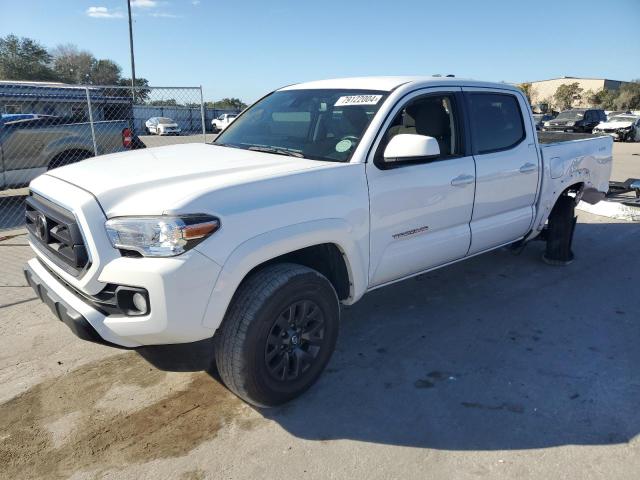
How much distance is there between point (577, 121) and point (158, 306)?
29.0 m

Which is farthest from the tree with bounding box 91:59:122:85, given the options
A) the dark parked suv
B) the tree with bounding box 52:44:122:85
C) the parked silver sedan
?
the dark parked suv

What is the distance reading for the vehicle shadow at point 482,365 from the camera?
9.09 feet

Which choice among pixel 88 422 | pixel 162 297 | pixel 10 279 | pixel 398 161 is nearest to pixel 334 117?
pixel 398 161

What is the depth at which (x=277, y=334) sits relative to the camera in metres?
2.82

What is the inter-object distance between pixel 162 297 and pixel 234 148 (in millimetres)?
1714

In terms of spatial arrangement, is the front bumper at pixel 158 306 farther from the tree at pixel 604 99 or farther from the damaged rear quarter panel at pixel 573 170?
the tree at pixel 604 99

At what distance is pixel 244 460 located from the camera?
99.9 inches

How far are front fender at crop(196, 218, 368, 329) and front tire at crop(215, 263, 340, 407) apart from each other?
0.43 ft

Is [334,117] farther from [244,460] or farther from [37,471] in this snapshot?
[37,471]

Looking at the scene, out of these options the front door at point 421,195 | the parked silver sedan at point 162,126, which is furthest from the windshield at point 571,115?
the front door at point 421,195

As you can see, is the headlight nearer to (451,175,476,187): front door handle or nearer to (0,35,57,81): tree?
(451,175,476,187): front door handle

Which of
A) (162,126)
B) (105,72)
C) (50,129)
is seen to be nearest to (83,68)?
(105,72)

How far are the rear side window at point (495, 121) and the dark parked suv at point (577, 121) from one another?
2414 cm

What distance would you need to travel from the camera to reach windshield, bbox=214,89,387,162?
3.32 m
